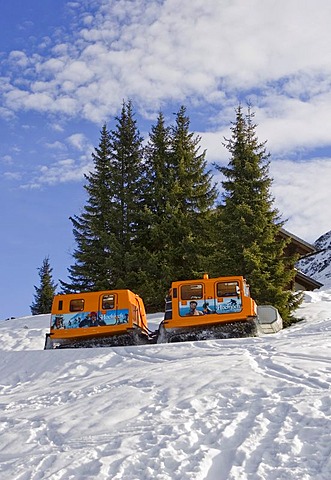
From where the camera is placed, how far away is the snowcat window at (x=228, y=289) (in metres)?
17.2

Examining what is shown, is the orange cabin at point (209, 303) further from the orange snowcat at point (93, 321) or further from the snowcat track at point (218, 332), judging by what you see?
the orange snowcat at point (93, 321)

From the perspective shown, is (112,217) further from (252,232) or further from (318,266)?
Answer: (318,266)

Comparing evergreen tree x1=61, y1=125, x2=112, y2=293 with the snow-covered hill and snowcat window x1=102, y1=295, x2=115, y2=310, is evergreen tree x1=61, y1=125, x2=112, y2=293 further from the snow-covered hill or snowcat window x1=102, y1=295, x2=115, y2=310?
the snow-covered hill

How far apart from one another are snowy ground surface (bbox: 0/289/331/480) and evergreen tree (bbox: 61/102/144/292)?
1391 cm

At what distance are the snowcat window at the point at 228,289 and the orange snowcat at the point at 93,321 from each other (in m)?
2.95

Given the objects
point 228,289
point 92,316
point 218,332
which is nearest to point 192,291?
point 228,289

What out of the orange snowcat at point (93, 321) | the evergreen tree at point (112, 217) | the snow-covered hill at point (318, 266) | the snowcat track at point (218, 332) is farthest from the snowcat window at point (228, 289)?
the snow-covered hill at point (318, 266)

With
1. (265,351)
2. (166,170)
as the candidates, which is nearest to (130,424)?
(265,351)

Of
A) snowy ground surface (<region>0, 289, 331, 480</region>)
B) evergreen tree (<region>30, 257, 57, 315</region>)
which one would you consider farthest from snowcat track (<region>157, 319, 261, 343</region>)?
evergreen tree (<region>30, 257, 57, 315</region>)

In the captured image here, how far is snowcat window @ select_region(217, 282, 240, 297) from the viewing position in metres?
17.2

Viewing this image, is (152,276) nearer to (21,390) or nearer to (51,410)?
(21,390)

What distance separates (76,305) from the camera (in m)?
17.9

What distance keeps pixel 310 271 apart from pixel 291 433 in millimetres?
98515

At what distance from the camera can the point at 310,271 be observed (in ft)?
334
